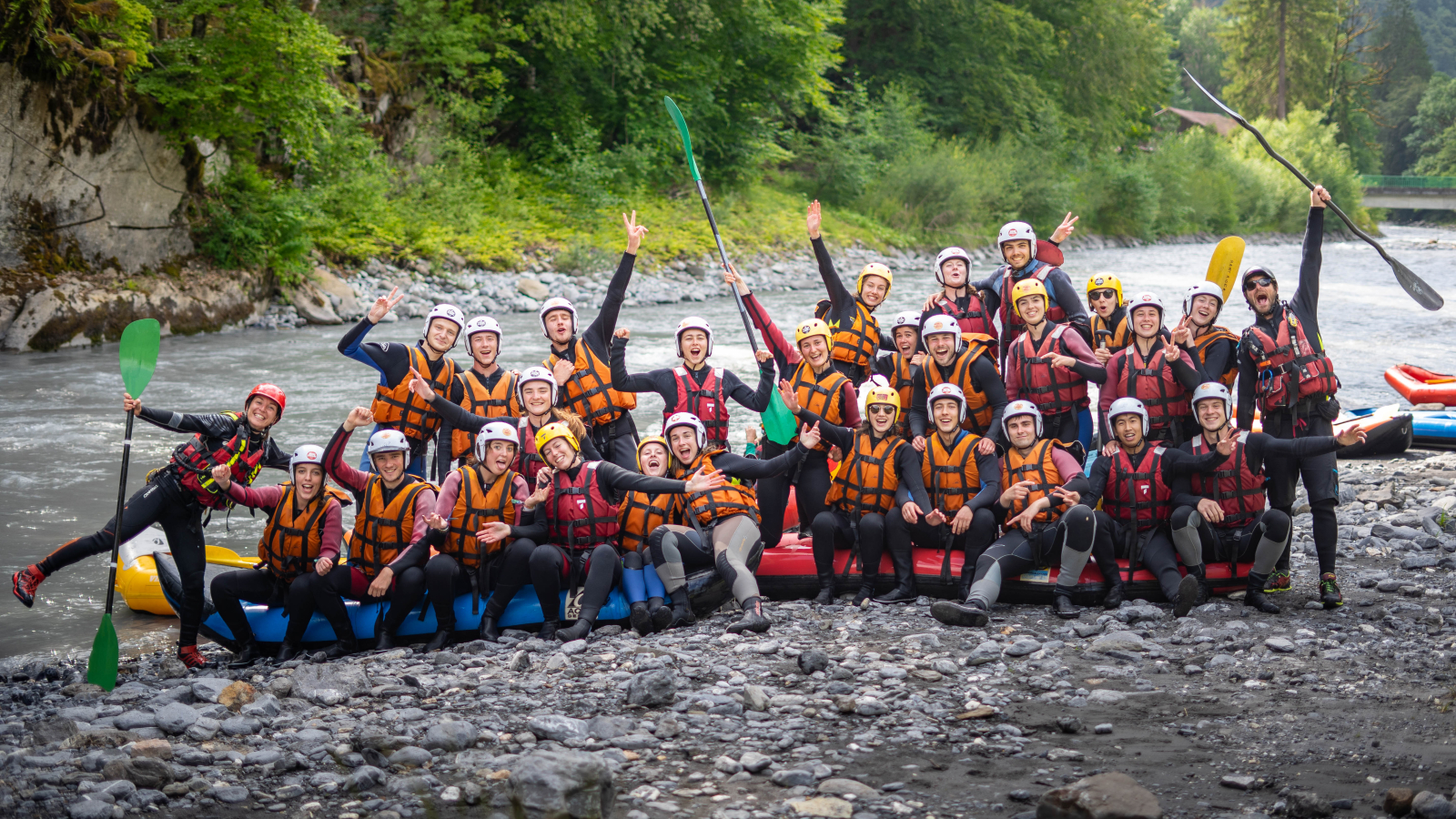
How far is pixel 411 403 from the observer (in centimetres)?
593

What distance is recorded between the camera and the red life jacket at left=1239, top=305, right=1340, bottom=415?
5.09 m

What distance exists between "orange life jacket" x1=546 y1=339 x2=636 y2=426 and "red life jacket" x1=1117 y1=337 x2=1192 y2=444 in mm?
2510

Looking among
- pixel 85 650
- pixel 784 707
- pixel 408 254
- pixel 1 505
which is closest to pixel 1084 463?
pixel 784 707

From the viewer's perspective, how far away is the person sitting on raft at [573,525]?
5070 millimetres

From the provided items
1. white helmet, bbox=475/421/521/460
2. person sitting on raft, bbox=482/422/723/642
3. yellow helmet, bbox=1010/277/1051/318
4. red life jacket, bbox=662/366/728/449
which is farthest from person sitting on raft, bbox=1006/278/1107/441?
white helmet, bbox=475/421/521/460

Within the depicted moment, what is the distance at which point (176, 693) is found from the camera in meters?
4.40

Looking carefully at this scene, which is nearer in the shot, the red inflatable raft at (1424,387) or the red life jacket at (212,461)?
the red life jacket at (212,461)

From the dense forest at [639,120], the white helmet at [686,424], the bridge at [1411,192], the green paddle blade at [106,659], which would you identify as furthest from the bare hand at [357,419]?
the bridge at [1411,192]

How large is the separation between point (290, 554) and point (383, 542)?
1.36 feet

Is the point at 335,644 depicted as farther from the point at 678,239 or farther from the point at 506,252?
the point at 678,239

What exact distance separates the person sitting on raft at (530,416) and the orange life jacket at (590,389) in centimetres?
18

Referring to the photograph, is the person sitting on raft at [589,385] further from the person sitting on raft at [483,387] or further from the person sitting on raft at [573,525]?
the person sitting on raft at [573,525]

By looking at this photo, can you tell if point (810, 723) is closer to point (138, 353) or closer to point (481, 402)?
point (481, 402)

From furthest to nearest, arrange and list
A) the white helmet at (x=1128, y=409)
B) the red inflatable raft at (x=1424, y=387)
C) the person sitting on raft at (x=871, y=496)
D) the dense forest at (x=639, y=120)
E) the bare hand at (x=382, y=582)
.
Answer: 1. the dense forest at (x=639, y=120)
2. the red inflatable raft at (x=1424, y=387)
3. the person sitting on raft at (x=871, y=496)
4. the white helmet at (x=1128, y=409)
5. the bare hand at (x=382, y=582)
